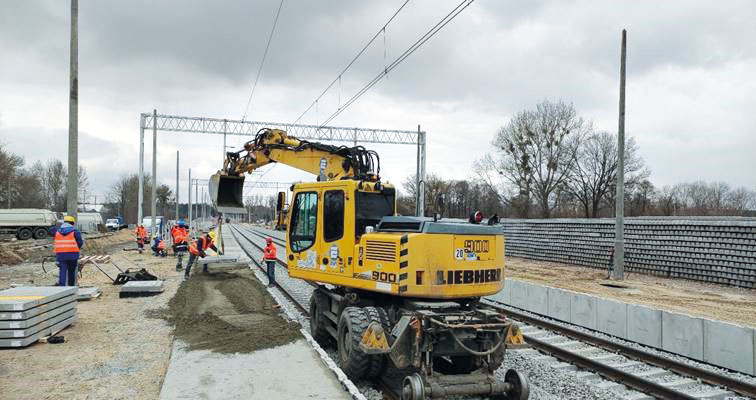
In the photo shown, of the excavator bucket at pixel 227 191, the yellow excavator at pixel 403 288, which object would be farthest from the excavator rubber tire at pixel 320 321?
the excavator bucket at pixel 227 191

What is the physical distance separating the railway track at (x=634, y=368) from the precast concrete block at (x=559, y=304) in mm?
1329

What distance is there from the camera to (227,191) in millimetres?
12859

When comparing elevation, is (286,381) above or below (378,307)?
below

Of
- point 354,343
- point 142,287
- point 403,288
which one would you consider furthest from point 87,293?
point 403,288

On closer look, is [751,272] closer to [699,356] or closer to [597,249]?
[597,249]

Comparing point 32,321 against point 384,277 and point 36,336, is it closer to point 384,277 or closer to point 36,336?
point 36,336

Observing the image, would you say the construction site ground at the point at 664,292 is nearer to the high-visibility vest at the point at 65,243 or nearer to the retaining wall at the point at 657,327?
the retaining wall at the point at 657,327

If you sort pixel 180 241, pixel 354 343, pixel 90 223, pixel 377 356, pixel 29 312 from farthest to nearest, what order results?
pixel 90 223, pixel 180 241, pixel 29 312, pixel 377 356, pixel 354 343

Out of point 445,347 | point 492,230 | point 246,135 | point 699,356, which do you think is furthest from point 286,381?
point 246,135

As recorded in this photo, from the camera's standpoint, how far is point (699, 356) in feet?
27.2

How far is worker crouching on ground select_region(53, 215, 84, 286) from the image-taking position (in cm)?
1063

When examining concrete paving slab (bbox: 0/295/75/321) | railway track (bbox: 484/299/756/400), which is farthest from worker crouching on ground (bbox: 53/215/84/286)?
railway track (bbox: 484/299/756/400)

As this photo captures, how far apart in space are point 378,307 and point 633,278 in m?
16.6

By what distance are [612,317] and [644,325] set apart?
0.75 m
